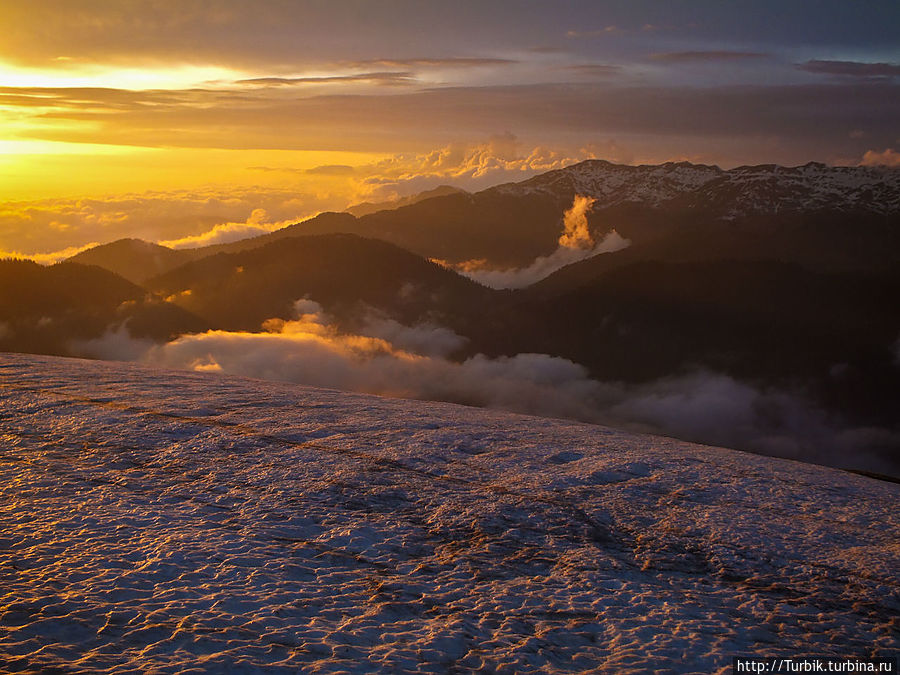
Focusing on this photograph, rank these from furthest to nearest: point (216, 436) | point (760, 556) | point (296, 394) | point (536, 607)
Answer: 1. point (296, 394)
2. point (216, 436)
3. point (760, 556)
4. point (536, 607)

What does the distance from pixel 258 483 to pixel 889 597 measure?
17031 millimetres

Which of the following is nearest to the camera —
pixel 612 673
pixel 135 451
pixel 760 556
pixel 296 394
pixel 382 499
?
pixel 612 673

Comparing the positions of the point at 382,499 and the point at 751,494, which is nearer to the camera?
the point at 382,499

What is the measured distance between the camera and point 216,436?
2547 cm

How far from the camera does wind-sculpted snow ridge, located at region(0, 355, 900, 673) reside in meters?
12.5

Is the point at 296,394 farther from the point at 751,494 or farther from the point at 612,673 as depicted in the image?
the point at 612,673

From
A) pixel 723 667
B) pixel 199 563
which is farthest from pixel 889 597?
pixel 199 563

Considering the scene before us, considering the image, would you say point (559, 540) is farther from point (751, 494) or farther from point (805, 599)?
point (751, 494)

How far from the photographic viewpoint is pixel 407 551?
16.6 m

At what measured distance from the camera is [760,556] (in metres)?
17.7

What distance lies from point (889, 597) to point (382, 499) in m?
13.1

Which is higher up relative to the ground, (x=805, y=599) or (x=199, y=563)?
(x=199, y=563)

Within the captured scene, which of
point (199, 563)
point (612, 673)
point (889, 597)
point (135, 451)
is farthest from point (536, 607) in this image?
point (135, 451)

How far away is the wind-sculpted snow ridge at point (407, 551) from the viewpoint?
12453 millimetres
